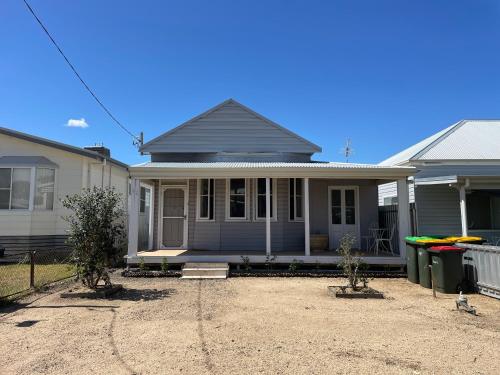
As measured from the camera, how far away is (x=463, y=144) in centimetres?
1602

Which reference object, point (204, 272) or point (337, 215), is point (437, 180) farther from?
point (204, 272)

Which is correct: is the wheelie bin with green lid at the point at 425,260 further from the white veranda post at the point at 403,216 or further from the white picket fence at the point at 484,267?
the white veranda post at the point at 403,216

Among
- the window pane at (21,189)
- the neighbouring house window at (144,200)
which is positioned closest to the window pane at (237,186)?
the neighbouring house window at (144,200)

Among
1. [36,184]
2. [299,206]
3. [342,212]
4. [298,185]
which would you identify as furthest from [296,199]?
[36,184]

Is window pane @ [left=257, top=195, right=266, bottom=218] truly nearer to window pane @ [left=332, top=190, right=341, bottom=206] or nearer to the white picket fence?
window pane @ [left=332, top=190, right=341, bottom=206]

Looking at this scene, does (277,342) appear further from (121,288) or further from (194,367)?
(121,288)

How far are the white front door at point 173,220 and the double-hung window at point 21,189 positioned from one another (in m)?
4.74

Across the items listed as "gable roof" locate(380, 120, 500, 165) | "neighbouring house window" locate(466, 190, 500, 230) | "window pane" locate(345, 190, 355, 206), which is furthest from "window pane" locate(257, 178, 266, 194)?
"neighbouring house window" locate(466, 190, 500, 230)

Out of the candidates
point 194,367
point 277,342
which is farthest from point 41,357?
point 277,342

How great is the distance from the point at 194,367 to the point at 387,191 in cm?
1437

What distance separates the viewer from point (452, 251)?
28.1 ft

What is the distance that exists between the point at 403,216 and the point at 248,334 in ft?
24.7

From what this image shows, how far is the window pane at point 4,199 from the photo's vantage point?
14.1 meters

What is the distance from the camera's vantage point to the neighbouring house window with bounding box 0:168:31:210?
14117 mm
